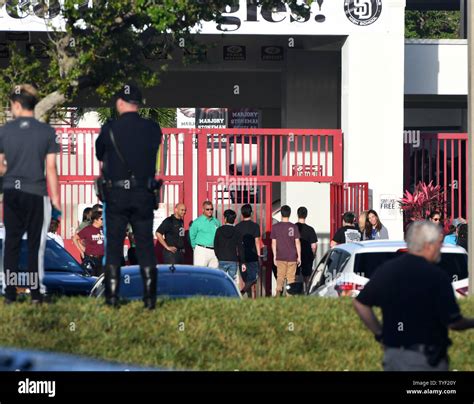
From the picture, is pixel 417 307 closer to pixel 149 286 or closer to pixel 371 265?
pixel 149 286

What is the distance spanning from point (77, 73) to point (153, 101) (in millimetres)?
16885

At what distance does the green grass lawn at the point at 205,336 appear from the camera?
10438 mm

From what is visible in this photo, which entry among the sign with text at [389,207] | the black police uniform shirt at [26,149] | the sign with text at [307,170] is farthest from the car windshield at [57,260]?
the sign with text at [389,207]

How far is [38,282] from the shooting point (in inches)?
457

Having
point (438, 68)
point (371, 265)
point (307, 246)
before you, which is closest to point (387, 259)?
point (371, 265)

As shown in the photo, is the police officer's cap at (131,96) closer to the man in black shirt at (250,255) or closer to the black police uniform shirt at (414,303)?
the black police uniform shirt at (414,303)

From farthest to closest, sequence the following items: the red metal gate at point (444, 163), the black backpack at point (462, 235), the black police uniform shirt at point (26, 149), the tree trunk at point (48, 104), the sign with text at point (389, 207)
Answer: the red metal gate at point (444, 163) < the sign with text at point (389, 207) < the black backpack at point (462, 235) < the tree trunk at point (48, 104) < the black police uniform shirt at point (26, 149)

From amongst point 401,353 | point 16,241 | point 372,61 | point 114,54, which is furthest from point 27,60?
point 401,353

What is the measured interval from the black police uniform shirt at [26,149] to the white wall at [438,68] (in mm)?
17169

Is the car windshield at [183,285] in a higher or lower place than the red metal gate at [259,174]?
lower

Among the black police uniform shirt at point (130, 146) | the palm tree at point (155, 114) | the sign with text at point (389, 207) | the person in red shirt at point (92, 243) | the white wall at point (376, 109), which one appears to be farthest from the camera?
the palm tree at point (155, 114)

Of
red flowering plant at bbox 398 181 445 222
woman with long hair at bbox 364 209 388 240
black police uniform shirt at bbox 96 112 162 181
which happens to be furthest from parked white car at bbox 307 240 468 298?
red flowering plant at bbox 398 181 445 222
